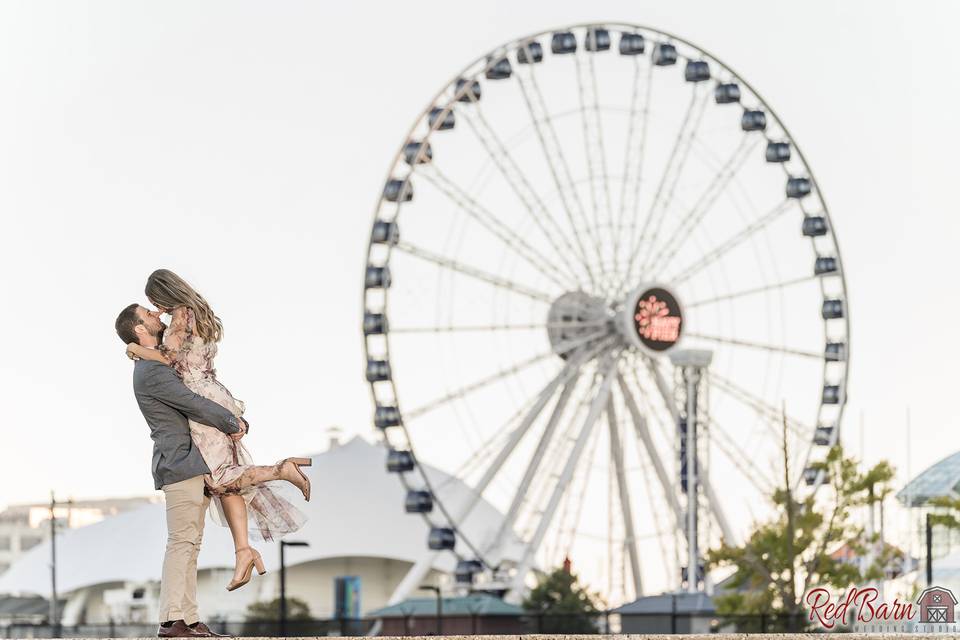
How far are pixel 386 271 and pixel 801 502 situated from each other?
42.5ft

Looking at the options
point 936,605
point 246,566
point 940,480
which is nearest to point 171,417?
point 246,566

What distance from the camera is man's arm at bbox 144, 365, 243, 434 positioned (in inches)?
436

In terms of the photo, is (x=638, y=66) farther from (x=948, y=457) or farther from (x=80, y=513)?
(x=80, y=513)

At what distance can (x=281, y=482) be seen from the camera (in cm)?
1152

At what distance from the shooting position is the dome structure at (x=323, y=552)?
366ft

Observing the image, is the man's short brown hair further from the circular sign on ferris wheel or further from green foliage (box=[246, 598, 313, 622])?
green foliage (box=[246, 598, 313, 622])

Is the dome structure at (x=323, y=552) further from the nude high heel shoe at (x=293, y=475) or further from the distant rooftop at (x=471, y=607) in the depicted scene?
the nude high heel shoe at (x=293, y=475)

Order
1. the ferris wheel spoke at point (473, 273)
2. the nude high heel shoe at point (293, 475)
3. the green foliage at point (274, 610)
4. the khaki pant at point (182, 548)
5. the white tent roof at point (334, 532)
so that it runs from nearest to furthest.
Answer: the khaki pant at point (182, 548) → the nude high heel shoe at point (293, 475) → the ferris wheel spoke at point (473, 273) → the green foliage at point (274, 610) → the white tent roof at point (334, 532)

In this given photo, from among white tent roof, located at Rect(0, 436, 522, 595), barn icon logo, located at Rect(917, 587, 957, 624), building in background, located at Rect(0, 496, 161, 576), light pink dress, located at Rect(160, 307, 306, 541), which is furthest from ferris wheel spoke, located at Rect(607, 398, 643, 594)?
building in background, located at Rect(0, 496, 161, 576)

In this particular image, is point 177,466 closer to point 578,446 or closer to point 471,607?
point 578,446

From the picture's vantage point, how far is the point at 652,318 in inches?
2090

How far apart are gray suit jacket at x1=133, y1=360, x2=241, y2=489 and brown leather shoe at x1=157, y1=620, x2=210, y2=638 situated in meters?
0.71

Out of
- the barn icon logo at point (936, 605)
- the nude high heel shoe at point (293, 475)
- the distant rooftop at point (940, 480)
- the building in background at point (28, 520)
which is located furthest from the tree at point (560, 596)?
the building in background at point (28, 520)

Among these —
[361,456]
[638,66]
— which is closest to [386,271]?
[638,66]
